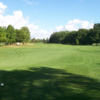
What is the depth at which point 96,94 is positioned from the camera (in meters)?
4.62

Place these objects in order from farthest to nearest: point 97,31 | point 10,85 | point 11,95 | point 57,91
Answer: point 97,31
point 10,85
point 57,91
point 11,95

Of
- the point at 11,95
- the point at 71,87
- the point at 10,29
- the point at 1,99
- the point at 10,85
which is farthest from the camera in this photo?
the point at 10,29

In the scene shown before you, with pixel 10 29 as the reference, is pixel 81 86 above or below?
below

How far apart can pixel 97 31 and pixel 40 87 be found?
83406mm

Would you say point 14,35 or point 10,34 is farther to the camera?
point 14,35

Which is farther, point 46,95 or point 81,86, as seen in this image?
point 81,86

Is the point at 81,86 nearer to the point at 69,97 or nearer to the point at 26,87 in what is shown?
the point at 69,97

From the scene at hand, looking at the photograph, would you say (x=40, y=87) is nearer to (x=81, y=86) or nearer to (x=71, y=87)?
(x=71, y=87)

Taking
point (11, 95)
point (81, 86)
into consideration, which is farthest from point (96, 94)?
point (11, 95)

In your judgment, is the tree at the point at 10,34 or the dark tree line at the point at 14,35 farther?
the tree at the point at 10,34

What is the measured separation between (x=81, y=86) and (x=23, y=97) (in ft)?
8.84

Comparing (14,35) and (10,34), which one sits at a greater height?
(10,34)

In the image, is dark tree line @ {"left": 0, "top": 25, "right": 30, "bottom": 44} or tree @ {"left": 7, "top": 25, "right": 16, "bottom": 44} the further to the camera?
tree @ {"left": 7, "top": 25, "right": 16, "bottom": 44}

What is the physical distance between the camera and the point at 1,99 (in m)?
4.32
